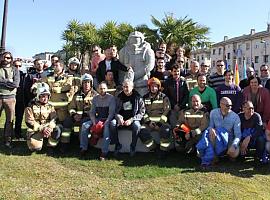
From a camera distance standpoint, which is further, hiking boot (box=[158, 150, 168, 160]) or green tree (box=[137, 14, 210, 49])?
green tree (box=[137, 14, 210, 49])

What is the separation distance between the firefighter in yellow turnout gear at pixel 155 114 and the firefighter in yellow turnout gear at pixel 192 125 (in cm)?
26

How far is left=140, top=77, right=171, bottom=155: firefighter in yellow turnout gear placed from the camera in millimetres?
7578

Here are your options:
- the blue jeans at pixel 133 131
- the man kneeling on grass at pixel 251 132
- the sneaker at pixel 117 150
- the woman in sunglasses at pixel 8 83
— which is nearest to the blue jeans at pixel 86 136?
the blue jeans at pixel 133 131

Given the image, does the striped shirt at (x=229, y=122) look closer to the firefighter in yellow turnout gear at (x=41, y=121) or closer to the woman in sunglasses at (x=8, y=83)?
the firefighter in yellow turnout gear at (x=41, y=121)

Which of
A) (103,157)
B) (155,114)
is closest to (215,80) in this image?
(155,114)

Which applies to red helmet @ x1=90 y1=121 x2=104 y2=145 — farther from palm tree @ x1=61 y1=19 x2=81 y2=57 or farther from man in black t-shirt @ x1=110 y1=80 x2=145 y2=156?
palm tree @ x1=61 y1=19 x2=81 y2=57

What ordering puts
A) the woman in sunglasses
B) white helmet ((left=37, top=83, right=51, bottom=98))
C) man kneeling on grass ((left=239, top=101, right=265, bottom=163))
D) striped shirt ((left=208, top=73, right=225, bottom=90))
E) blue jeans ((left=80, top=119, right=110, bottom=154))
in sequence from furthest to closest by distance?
1. striped shirt ((left=208, top=73, right=225, bottom=90))
2. the woman in sunglasses
3. white helmet ((left=37, top=83, right=51, bottom=98))
4. blue jeans ((left=80, top=119, right=110, bottom=154))
5. man kneeling on grass ((left=239, top=101, right=265, bottom=163))

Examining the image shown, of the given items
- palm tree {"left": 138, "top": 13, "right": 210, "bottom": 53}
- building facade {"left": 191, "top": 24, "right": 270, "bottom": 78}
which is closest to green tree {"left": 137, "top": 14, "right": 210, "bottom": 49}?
palm tree {"left": 138, "top": 13, "right": 210, "bottom": 53}

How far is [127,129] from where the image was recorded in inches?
307

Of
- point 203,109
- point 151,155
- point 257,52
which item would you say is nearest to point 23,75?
point 151,155

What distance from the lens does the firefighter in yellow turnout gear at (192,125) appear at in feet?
24.1

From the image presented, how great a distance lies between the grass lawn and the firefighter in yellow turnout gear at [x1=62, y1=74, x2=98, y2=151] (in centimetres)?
69

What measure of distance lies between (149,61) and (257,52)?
241 ft

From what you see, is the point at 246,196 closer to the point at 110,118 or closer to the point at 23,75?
the point at 110,118
